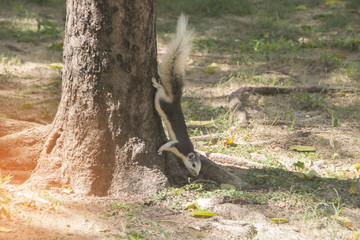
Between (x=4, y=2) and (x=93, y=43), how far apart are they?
7638mm

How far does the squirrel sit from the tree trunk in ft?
0.36

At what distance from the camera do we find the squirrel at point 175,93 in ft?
11.8

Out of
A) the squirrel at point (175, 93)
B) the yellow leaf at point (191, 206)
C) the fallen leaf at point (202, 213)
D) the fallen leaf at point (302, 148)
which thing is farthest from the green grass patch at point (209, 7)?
the fallen leaf at point (202, 213)

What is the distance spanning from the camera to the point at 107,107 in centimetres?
338

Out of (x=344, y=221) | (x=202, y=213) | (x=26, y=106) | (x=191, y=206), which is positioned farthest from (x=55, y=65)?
(x=344, y=221)

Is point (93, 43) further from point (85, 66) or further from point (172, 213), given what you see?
point (172, 213)

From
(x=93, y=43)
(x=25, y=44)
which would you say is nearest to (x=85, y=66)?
(x=93, y=43)

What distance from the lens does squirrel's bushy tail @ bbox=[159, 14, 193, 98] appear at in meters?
3.63

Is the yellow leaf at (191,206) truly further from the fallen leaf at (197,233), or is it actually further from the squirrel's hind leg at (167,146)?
the squirrel's hind leg at (167,146)

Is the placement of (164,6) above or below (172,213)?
above

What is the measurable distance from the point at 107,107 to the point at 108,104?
0.08 feet

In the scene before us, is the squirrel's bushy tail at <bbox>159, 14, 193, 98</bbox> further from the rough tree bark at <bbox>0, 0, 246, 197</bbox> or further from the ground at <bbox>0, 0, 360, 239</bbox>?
the ground at <bbox>0, 0, 360, 239</bbox>

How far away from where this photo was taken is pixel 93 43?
327cm

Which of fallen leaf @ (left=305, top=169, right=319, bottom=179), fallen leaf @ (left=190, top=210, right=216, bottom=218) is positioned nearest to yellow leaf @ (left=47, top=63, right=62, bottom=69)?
fallen leaf @ (left=190, top=210, right=216, bottom=218)
